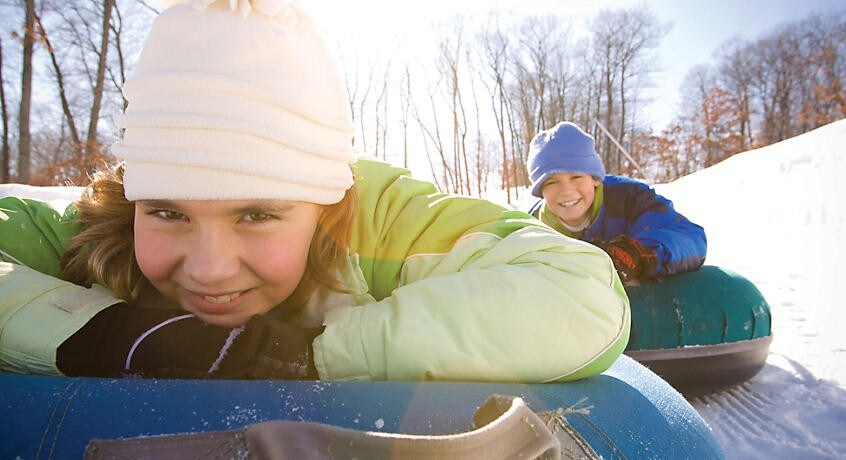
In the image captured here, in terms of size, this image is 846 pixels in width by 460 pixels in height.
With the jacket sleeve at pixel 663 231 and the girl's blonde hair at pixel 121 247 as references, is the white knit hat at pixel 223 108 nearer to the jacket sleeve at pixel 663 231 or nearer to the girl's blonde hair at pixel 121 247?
the girl's blonde hair at pixel 121 247

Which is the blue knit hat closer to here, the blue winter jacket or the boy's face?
the boy's face

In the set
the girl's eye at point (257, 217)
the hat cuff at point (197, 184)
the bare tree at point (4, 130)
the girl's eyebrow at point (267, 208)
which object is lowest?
the girl's eye at point (257, 217)

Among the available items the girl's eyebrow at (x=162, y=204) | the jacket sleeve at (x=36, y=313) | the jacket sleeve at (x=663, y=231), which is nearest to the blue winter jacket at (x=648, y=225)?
the jacket sleeve at (x=663, y=231)

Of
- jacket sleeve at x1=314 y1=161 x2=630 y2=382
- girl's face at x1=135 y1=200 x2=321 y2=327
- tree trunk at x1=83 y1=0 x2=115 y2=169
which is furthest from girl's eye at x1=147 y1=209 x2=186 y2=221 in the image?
tree trunk at x1=83 y1=0 x2=115 y2=169

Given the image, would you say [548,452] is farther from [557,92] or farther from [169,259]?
[557,92]

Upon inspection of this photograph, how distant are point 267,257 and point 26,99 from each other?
12.0 meters

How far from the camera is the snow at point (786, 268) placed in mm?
2045

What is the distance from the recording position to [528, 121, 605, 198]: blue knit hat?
130 inches

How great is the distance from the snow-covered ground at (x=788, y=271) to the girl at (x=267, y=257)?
1555 millimetres

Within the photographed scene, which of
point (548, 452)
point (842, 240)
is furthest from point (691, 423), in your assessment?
point (842, 240)

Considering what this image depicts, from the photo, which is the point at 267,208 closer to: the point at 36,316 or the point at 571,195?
the point at 36,316

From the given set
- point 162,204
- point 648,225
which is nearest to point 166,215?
point 162,204

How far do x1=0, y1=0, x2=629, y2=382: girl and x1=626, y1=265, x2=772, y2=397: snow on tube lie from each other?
158 centimetres

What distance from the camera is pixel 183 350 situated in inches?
33.7
